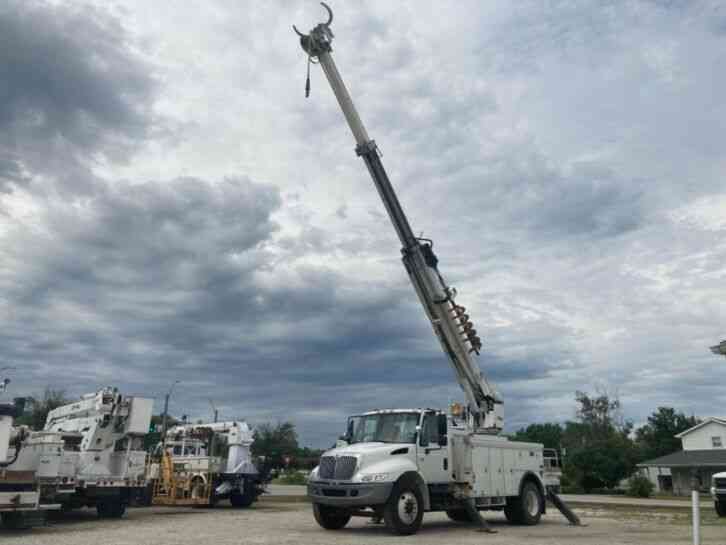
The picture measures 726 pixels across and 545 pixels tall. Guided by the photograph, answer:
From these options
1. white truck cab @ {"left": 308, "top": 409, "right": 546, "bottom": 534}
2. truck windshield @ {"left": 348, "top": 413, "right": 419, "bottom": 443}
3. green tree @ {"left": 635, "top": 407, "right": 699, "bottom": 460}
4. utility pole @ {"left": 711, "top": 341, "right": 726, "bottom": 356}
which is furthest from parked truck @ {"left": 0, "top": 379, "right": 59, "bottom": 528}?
green tree @ {"left": 635, "top": 407, "right": 699, "bottom": 460}

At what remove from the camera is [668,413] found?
6931cm

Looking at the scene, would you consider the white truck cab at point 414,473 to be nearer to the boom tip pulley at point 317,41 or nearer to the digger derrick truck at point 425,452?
the digger derrick truck at point 425,452

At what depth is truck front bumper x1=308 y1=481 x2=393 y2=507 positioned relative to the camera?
12.8m

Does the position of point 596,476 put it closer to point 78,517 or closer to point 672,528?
point 672,528

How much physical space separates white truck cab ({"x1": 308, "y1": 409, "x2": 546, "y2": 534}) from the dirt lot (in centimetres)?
47

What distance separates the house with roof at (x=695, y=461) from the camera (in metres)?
42.4

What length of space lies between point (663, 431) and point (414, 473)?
6197cm

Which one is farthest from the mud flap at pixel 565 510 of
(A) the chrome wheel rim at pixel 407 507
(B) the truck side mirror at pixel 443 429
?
(A) the chrome wheel rim at pixel 407 507

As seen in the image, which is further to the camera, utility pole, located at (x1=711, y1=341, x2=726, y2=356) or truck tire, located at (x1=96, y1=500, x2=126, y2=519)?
truck tire, located at (x1=96, y1=500, x2=126, y2=519)

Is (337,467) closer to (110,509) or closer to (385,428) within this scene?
(385,428)

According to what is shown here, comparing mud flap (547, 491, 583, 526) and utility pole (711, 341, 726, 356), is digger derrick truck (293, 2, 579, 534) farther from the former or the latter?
utility pole (711, 341, 726, 356)

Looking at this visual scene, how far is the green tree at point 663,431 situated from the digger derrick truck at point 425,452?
160 ft

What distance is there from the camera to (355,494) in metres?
12.9

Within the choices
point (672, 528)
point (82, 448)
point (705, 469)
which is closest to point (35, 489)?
point (82, 448)
